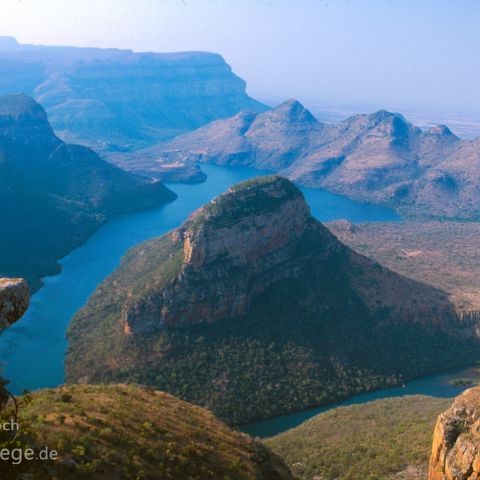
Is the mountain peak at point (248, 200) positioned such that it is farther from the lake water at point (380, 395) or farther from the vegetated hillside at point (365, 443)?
the vegetated hillside at point (365, 443)

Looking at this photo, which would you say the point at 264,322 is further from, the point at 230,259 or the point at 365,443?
the point at 365,443

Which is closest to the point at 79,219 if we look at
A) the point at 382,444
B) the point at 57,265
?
the point at 57,265

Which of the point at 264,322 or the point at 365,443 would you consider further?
the point at 264,322

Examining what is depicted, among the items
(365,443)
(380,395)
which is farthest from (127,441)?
(380,395)

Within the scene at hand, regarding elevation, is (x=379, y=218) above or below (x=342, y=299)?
above

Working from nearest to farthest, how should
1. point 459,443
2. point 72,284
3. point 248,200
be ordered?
point 459,443 < point 248,200 < point 72,284

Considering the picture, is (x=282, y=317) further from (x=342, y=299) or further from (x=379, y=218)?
(x=379, y=218)
